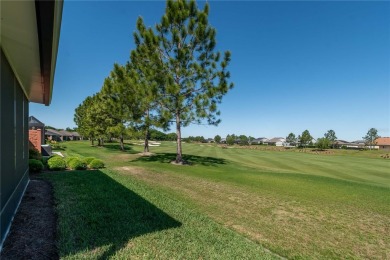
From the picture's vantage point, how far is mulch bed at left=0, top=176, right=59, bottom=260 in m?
3.51

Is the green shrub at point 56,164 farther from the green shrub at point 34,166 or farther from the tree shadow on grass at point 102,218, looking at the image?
the tree shadow on grass at point 102,218

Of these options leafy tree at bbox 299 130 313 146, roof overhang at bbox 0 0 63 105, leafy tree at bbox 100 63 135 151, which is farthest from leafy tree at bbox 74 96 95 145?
leafy tree at bbox 299 130 313 146

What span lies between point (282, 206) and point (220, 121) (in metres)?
11.1

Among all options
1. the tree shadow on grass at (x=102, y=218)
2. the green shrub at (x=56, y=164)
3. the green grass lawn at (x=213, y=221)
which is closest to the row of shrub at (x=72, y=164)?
the green shrub at (x=56, y=164)

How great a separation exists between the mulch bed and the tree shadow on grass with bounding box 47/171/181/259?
16 cm

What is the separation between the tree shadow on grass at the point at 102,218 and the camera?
13.0ft

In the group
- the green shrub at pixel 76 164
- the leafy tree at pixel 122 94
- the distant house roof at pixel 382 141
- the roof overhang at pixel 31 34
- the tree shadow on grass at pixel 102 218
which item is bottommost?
the distant house roof at pixel 382 141

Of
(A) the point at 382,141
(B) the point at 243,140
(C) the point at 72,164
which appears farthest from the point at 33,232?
(B) the point at 243,140

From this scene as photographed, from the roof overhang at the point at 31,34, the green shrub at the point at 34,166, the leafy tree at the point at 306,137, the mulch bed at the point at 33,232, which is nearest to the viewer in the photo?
the roof overhang at the point at 31,34

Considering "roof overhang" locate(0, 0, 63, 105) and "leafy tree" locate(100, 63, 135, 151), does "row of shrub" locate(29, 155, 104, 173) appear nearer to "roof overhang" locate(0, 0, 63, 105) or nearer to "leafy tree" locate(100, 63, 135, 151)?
"roof overhang" locate(0, 0, 63, 105)

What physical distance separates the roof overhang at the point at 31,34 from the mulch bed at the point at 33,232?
301 cm

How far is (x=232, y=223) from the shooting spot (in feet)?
18.8

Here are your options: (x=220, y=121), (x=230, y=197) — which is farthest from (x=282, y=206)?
(x=220, y=121)

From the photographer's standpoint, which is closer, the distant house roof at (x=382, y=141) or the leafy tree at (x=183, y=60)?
the leafy tree at (x=183, y=60)
